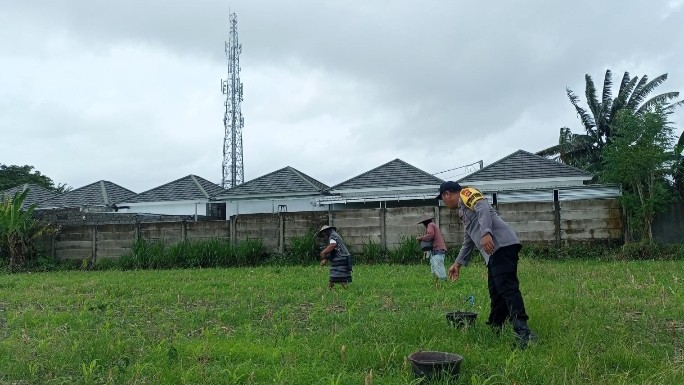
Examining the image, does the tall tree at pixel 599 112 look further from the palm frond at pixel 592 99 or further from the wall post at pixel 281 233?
the wall post at pixel 281 233

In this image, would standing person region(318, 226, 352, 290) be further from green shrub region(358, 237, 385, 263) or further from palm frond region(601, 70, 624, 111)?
palm frond region(601, 70, 624, 111)

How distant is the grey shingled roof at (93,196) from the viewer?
28484 millimetres

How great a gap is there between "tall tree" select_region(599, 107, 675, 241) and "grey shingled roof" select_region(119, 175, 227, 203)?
60.1ft

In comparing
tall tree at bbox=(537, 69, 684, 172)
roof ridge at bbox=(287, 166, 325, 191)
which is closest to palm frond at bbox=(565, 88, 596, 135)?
tall tree at bbox=(537, 69, 684, 172)

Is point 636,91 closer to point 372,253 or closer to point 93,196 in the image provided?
point 372,253

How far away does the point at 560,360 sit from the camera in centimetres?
405

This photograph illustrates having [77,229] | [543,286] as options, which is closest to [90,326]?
[543,286]

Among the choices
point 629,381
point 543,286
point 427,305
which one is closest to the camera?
point 629,381

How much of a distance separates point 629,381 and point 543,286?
15.5ft

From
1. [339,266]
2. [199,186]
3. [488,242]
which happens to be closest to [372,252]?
[339,266]

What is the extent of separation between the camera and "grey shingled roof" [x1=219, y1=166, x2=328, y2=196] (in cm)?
2411

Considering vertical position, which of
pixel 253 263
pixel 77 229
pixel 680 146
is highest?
pixel 680 146

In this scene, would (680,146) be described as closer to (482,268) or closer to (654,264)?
(654,264)

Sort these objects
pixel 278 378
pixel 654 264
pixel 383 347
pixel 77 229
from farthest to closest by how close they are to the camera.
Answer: pixel 77 229 < pixel 654 264 < pixel 383 347 < pixel 278 378
